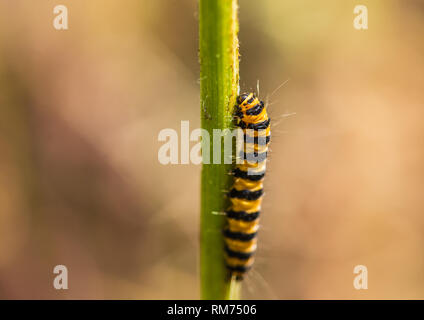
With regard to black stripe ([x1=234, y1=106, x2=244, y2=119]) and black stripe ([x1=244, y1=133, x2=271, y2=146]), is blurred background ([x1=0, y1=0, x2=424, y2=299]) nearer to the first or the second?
black stripe ([x1=244, y1=133, x2=271, y2=146])

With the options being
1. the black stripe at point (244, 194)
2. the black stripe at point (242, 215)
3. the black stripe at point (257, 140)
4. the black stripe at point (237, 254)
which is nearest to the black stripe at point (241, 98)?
the black stripe at point (257, 140)

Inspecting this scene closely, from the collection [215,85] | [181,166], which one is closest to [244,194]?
[215,85]

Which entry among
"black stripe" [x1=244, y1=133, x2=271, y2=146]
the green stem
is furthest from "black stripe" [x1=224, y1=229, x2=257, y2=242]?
"black stripe" [x1=244, y1=133, x2=271, y2=146]

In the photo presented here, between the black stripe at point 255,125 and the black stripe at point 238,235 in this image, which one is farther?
the black stripe at point 238,235

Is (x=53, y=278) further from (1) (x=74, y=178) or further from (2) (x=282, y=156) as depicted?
(2) (x=282, y=156)

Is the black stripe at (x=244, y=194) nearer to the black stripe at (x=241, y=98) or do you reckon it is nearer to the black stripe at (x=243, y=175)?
the black stripe at (x=243, y=175)

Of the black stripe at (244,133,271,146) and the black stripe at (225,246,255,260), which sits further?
the black stripe at (225,246,255,260)

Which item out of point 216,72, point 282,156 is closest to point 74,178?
point 282,156
